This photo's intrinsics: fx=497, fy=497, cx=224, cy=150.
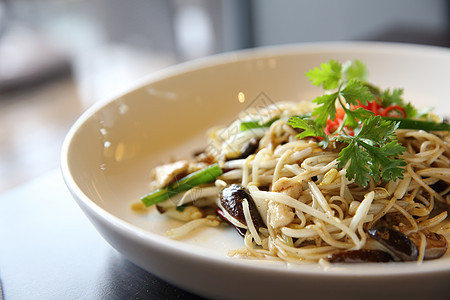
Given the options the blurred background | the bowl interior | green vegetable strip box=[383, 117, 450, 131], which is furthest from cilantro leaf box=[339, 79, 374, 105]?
the blurred background

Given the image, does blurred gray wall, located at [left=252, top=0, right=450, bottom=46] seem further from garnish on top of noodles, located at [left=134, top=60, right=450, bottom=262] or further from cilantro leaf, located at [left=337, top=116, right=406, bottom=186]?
cilantro leaf, located at [left=337, top=116, right=406, bottom=186]

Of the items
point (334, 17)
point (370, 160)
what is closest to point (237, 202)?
point (370, 160)

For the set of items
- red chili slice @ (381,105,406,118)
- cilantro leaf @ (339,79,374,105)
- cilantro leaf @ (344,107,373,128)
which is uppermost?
cilantro leaf @ (339,79,374,105)

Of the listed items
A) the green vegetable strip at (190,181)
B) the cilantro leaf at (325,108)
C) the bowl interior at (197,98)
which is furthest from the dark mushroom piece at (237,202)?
the cilantro leaf at (325,108)

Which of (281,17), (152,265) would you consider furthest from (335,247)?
(281,17)

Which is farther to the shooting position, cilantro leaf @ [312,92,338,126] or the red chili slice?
the red chili slice

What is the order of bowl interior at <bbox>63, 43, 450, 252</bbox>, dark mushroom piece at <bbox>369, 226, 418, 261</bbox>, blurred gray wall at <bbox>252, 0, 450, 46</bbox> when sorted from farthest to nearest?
blurred gray wall at <bbox>252, 0, 450, 46</bbox>, bowl interior at <bbox>63, 43, 450, 252</bbox>, dark mushroom piece at <bbox>369, 226, 418, 261</bbox>

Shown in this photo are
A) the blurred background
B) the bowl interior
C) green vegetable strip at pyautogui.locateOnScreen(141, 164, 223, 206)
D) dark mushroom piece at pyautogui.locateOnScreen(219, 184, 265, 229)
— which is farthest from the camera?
the blurred background

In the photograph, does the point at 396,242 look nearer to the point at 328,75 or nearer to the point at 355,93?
the point at 355,93
